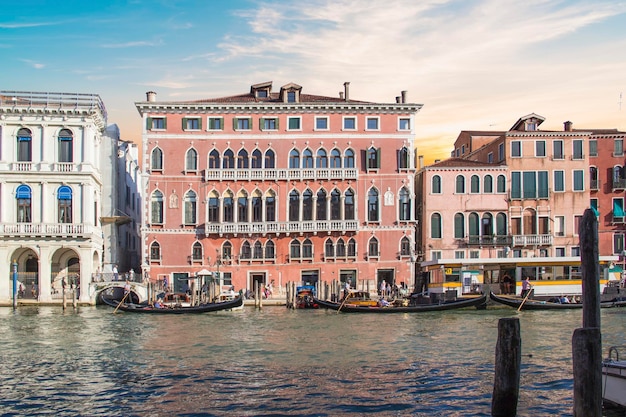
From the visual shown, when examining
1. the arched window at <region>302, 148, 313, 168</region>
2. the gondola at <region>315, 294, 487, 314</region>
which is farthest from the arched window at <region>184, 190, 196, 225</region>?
the gondola at <region>315, 294, 487, 314</region>

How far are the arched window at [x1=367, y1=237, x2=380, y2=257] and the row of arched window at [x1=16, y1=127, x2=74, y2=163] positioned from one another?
14.3 metres

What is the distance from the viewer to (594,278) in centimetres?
1126

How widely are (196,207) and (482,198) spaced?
13.9 metres

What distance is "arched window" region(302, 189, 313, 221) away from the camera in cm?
3853

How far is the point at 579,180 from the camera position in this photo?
1566 inches

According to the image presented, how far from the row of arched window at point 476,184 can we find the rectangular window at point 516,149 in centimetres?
125

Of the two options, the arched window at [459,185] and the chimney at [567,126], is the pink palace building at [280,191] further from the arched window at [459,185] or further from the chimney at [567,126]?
the chimney at [567,126]

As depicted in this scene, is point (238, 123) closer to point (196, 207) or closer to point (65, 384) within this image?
point (196, 207)

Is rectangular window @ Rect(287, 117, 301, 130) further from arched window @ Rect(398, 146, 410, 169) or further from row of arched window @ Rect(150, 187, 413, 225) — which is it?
arched window @ Rect(398, 146, 410, 169)

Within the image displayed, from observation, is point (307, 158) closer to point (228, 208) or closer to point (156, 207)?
point (228, 208)

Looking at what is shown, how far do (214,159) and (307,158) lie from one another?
14.6 feet

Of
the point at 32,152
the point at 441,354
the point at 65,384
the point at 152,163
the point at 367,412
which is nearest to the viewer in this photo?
the point at 367,412

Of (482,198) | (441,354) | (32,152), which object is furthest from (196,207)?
(441,354)

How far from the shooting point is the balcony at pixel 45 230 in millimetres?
34375
